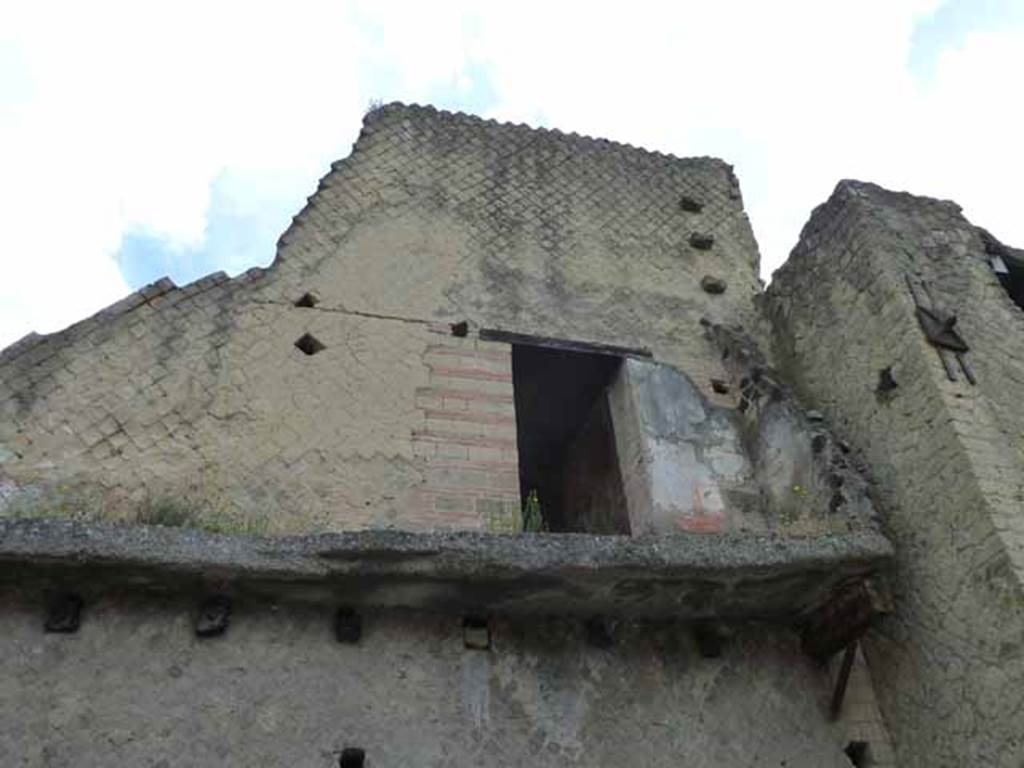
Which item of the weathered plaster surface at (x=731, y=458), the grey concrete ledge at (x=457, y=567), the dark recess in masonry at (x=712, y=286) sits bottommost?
the grey concrete ledge at (x=457, y=567)

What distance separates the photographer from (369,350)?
509 centimetres

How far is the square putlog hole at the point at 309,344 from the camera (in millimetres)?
5012

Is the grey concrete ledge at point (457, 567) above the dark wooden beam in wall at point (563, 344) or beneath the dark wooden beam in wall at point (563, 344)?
beneath

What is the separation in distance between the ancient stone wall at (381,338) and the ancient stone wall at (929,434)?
0.88 metres

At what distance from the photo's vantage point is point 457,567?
3693mm

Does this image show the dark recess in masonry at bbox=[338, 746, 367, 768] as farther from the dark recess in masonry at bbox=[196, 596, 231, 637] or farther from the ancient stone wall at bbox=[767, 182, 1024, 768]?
the ancient stone wall at bbox=[767, 182, 1024, 768]

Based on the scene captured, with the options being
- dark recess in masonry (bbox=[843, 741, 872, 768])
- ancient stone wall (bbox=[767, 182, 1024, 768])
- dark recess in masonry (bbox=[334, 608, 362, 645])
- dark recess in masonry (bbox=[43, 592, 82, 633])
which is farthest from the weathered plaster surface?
dark recess in masonry (bbox=[43, 592, 82, 633])

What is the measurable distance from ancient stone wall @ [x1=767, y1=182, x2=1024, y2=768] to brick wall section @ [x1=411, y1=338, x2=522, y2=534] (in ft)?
5.79

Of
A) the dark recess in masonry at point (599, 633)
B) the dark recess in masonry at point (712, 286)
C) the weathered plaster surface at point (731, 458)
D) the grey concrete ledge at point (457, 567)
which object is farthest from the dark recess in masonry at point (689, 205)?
the dark recess in masonry at point (599, 633)

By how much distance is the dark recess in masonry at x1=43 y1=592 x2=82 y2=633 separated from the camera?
11.5ft

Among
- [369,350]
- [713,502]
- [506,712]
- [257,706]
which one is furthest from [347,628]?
[713,502]

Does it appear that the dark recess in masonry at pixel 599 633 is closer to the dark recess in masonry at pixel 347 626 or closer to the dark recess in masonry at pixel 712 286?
the dark recess in masonry at pixel 347 626

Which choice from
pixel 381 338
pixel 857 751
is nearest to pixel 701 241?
pixel 381 338

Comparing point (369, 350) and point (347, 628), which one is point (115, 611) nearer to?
point (347, 628)
